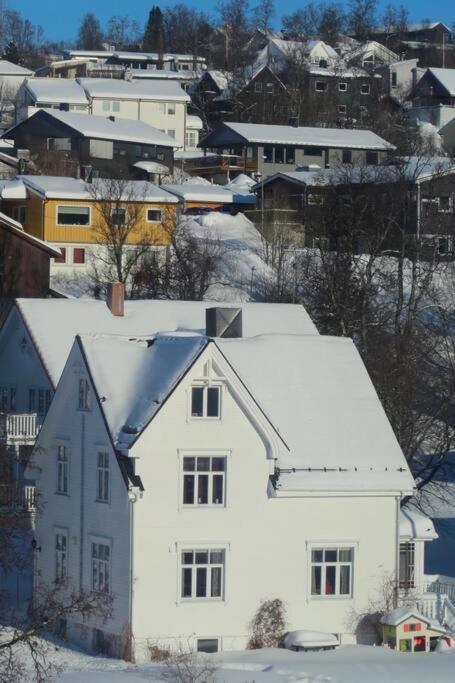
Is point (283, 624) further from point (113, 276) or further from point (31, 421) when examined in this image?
point (113, 276)

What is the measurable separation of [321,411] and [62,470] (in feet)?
16.1

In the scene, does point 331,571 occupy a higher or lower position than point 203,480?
lower

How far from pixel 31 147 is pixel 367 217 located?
25.3m

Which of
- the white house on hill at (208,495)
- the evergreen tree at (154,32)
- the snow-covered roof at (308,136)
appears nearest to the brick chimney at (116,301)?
the white house on hill at (208,495)

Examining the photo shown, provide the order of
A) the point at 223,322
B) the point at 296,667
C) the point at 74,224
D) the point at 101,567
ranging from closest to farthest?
the point at 296,667, the point at 101,567, the point at 223,322, the point at 74,224

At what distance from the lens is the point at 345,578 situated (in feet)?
94.3

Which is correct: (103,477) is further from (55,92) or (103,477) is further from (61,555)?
(55,92)

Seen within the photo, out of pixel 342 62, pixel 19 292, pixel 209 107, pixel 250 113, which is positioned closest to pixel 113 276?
pixel 19 292

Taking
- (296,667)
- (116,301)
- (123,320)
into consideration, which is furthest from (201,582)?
(116,301)

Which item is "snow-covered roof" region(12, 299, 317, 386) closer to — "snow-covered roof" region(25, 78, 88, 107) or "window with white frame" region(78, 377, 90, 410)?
"window with white frame" region(78, 377, 90, 410)

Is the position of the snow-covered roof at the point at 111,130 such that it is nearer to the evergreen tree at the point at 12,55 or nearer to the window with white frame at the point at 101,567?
the evergreen tree at the point at 12,55

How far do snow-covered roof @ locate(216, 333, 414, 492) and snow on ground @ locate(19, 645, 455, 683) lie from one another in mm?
2931

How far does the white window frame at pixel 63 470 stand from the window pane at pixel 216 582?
3410mm

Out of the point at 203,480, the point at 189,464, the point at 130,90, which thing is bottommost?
the point at 203,480
